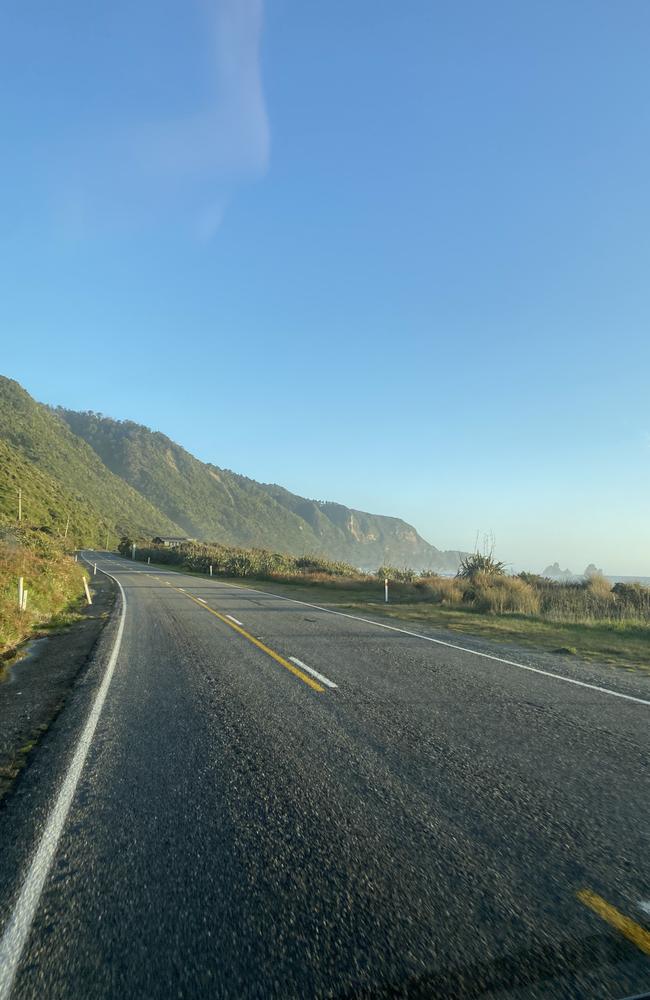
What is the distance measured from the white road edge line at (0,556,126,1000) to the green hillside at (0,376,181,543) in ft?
190

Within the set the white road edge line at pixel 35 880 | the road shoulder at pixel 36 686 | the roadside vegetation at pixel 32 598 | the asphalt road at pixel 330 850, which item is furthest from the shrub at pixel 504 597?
the white road edge line at pixel 35 880

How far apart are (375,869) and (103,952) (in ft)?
4.85

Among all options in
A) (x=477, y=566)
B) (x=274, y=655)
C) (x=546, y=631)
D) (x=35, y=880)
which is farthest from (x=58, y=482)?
(x=35, y=880)

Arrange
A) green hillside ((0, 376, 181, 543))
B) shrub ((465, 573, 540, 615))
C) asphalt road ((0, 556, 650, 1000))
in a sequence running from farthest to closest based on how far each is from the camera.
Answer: green hillside ((0, 376, 181, 543))
shrub ((465, 573, 540, 615))
asphalt road ((0, 556, 650, 1000))

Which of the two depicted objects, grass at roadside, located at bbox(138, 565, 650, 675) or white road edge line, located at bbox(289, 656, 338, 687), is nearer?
white road edge line, located at bbox(289, 656, 338, 687)

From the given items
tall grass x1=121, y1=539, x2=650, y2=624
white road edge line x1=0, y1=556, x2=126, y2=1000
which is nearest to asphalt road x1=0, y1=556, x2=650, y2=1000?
white road edge line x1=0, y1=556, x2=126, y2=1000

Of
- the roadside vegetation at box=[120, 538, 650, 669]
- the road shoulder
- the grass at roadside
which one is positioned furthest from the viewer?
the roadside vegetation at box=[120, 538, 650, 669]

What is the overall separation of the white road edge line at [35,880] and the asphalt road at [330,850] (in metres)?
0.01

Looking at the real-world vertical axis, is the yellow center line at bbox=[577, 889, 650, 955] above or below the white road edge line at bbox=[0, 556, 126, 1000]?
above

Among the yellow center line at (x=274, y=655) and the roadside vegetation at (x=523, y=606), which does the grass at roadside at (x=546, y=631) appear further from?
the yellow center line at (x=274, y=655)

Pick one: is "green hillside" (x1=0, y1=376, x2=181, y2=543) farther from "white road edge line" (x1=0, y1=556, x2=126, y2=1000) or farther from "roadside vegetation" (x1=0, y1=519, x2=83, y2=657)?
"white road edge line" (x1=0, y1=556, x2=126, y2=1000)

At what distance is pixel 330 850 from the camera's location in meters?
3.46

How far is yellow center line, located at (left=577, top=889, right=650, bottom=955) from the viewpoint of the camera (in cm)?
257

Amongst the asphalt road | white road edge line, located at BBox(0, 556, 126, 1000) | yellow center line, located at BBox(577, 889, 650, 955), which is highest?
yellow center line, located at BBox(577, 889, 650, 955)
